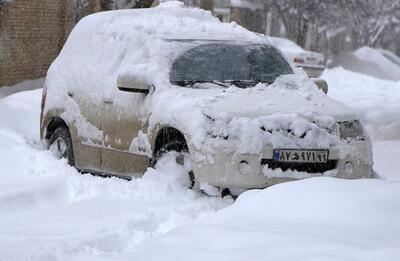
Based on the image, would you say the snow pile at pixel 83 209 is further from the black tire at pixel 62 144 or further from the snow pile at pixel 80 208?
the black tire at pixel 62 144

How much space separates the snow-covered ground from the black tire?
0.39 ft

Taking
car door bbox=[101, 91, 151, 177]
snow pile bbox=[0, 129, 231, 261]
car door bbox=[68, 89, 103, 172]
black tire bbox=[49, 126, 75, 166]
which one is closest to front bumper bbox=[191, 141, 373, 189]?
snow pile bbox=[0, 129, 231, 261]

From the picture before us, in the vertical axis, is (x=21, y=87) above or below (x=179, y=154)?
below

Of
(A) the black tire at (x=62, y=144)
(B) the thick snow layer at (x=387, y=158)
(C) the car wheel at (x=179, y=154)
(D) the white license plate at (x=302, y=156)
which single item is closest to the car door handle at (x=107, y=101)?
(A) the black tire at (x=62, y=144)

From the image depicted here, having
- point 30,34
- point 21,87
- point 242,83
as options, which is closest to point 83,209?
point 242,83

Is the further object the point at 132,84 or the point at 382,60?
the point at 382,60

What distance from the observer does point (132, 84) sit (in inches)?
270

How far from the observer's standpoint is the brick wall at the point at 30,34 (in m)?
15.5

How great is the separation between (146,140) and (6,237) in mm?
2056

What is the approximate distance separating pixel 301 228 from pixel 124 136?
329 centimetres

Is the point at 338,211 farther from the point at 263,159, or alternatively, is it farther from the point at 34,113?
the point at 34,113

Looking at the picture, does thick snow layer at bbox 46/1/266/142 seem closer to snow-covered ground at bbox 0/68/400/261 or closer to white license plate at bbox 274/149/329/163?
snow-covered ground at bbox 0/68/400/261

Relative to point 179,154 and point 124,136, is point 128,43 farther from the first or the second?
point 179,154

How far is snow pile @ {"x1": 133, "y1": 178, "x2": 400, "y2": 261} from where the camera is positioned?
364 centimetres
